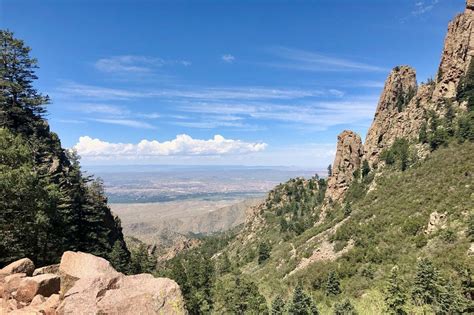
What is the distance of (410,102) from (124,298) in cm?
11889

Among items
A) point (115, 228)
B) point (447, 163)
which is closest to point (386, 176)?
point (447, 163)

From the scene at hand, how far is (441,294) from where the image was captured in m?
24.3

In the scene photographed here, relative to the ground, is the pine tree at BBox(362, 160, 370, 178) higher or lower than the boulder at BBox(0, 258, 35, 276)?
higher

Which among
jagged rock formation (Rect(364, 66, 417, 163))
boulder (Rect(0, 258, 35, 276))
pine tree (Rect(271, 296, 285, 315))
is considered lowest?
pine tree (Rect(271, 296, 285, 315))

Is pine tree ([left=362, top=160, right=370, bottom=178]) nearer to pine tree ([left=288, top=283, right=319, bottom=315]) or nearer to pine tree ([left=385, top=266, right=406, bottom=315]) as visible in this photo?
pine tree ([left=288, top=283, right=319, bottom=315])

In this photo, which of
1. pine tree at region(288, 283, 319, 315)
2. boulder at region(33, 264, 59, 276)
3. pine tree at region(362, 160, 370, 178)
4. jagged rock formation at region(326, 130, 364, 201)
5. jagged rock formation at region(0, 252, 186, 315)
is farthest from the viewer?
jagged rock formation at region(326, 130, 364, 201)

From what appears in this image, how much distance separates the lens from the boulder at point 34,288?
14008 millimetres

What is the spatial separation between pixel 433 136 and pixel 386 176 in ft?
A: 51.9

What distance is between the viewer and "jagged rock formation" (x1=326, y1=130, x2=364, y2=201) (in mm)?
112000

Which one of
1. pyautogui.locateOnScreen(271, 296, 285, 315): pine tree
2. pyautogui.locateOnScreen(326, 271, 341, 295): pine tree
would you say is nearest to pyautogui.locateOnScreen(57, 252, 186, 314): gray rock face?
pyautogui.locateOnScreen(271, 296, 285, 315): pine tree

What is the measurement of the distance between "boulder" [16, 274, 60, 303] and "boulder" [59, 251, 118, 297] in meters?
0.62

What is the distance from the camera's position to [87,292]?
12.1 metres

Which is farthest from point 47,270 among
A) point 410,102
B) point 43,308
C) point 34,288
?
point 410,102

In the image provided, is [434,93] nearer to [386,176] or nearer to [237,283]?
[386,176]
